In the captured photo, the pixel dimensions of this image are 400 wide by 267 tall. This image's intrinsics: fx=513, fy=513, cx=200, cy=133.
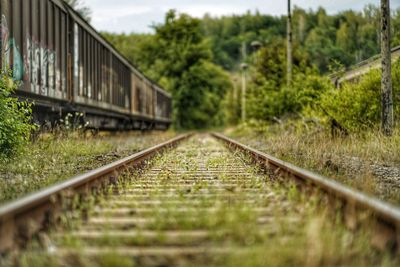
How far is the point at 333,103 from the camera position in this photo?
13656mm

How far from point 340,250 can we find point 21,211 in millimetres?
2085

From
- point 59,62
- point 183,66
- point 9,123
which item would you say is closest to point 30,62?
point 59,62

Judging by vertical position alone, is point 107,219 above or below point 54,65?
below

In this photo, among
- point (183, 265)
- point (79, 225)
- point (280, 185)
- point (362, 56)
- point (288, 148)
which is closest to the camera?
point (183, 265)

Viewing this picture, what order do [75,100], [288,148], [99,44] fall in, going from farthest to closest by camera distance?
[99,44] → [75,100] → [288,148]

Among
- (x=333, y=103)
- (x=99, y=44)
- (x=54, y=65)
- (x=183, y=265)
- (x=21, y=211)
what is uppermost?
(x=99, y=44)

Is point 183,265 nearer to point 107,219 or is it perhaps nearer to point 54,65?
point 107,219

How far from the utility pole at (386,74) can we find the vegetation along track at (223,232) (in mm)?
6702

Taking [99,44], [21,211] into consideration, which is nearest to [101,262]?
[21,211]

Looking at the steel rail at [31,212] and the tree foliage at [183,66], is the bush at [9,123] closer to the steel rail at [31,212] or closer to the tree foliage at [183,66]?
the steel rail at [31,212]

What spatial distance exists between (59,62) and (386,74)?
7.58m

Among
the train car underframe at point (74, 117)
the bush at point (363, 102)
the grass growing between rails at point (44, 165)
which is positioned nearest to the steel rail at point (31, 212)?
the grass growing between rails at point (44, 165)

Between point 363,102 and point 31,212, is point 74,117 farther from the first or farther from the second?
point 31,212

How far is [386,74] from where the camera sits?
1152cm
